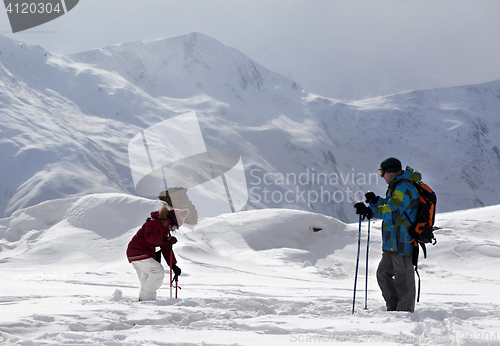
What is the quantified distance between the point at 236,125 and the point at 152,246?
256 feet

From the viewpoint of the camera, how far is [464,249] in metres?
12.5

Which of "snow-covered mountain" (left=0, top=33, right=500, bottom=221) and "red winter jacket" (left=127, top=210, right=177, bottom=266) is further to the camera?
"snow-covered mountain" (left=0, top=33, right=500, bottom=221)

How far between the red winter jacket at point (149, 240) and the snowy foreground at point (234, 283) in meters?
0.47

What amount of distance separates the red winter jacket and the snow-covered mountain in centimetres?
3971

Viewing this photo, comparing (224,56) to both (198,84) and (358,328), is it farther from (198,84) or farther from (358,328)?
(358,328)

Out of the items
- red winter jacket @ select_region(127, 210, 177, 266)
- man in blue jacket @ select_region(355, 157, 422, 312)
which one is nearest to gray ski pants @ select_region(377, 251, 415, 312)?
man in blue jacket @ select_region(355, 157, 422, 312)

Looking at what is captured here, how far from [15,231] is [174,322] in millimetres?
11732

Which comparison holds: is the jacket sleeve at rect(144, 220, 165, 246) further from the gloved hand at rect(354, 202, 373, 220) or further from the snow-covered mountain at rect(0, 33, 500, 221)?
the snow-covered mountain at rect(0, 33, 500, 221)

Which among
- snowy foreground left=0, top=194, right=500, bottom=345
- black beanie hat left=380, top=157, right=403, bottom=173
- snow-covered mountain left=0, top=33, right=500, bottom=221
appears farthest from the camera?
snow-covered mountain left=0, top=33, right=500, bottom=221

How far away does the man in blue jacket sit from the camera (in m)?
4.32

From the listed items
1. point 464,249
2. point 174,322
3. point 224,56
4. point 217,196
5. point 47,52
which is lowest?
point 174,322

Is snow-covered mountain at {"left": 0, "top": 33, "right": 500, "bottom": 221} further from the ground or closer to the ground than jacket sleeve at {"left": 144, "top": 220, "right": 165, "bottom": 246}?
A: further from the ground

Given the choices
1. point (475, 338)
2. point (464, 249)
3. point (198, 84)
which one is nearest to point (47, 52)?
point (198, 84)

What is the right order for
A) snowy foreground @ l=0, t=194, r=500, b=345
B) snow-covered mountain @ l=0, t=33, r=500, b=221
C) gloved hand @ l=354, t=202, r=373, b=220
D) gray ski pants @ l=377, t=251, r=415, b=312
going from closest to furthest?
snowy foreground @ l=0, t=194, r=500, b=345
gloved hand @ l=354, t=202, r=373, b=220
gray ski pants @ l=377, t=251, r=415, b=312
snow-covered mountain @ l=0, t=33, r=500, b=221
